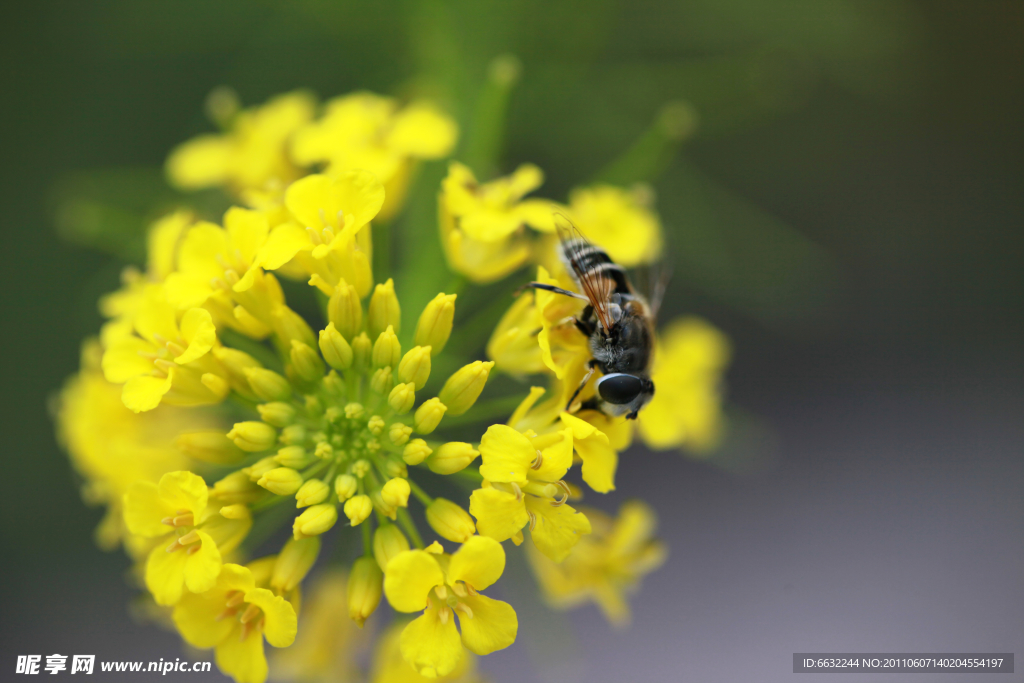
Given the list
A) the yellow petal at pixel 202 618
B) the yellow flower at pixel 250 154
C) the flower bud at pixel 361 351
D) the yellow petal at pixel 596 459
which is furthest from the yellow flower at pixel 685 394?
the yellow flower at pixel 250 154

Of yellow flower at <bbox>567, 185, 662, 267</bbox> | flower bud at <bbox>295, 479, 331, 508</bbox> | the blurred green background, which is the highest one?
the blurred green background

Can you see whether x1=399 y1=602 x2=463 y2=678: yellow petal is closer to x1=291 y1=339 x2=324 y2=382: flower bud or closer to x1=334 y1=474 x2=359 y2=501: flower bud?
x1=334 y1=474 x2=359 y2=501: flower bud

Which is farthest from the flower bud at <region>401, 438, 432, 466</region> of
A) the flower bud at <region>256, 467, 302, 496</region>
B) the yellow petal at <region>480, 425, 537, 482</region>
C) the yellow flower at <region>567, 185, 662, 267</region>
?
the yellow flower at <region>567, 185, 662, 267</region>

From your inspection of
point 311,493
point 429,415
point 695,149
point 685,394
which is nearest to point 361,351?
point 429,415

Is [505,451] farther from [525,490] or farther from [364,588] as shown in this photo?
[364,588]

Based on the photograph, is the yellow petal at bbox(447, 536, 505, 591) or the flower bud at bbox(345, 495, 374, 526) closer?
the yellow petal at bbox(447, 536, 505, 591)
